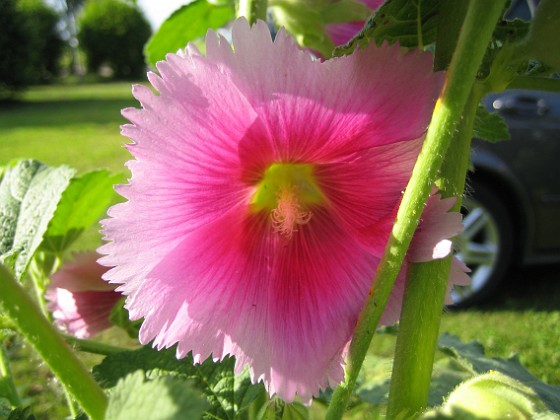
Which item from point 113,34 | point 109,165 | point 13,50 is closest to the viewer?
point 109,165

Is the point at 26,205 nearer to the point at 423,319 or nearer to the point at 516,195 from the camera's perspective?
the point at 423,319

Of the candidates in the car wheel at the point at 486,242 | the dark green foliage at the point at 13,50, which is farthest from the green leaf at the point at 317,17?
the dark green foliage at the point at 13,50

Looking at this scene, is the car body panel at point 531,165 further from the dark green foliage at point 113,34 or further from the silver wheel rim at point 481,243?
the dark green foliage at point 113,34

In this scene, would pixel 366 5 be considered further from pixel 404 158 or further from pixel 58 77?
pixel 58 77

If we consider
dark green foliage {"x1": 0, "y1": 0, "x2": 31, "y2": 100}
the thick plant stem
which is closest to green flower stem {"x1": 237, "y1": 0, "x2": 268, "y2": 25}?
the thick plant stem

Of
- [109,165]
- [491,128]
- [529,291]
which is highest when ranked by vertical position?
[109,165]

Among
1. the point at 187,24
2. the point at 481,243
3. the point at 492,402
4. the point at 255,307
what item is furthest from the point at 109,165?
the point at 492,402

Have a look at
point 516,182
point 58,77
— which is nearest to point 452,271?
point 516,182

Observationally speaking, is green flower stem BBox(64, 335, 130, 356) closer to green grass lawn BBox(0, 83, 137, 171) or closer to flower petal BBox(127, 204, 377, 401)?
flower petal BBox(127, 204, 377, 401)
